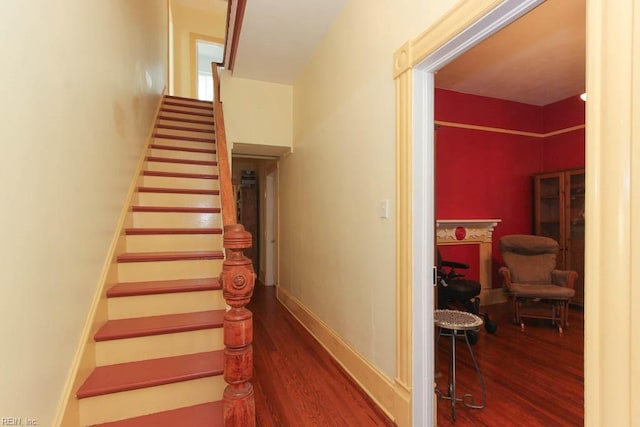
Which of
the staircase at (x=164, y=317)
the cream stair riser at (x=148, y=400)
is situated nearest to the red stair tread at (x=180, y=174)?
the staircase at (x=164, y=317)

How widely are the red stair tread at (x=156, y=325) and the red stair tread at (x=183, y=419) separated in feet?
1.38

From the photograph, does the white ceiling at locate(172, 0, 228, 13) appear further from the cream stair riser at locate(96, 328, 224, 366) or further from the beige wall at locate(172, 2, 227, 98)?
the cream stair riser at locate(96, 328, 224, 366)

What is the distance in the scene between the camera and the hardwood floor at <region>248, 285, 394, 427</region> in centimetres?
191

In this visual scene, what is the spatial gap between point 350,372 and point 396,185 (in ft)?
5.04

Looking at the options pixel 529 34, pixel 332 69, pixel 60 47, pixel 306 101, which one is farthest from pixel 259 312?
pixel 529 34

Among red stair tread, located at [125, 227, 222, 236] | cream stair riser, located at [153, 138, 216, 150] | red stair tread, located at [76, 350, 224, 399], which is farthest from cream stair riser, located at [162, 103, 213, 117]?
red stair tread, located at [76, 350, 224, 399]

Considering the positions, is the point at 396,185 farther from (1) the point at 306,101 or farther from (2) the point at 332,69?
(1) the point at 306,101

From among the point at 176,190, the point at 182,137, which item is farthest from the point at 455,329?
the point at 182,137

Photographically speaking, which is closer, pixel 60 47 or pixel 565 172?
pixel 60 47

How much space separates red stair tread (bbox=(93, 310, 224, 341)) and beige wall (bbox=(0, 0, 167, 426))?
0.20 meters

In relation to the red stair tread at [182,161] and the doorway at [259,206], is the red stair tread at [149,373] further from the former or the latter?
the doorway at [259,206]

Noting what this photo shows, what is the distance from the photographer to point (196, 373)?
1.71 metres

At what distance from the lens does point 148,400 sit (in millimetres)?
1630

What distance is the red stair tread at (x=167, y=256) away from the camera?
227cm
